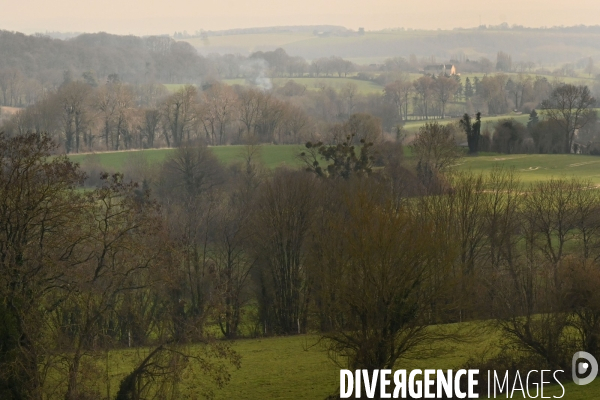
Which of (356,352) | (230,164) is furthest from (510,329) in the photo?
(230,164)

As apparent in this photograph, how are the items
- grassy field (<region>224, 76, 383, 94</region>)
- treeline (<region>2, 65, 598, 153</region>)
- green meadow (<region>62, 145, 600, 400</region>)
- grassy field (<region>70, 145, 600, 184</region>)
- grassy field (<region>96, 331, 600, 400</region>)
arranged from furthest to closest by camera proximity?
grassy field (<region>224, 76, 383, 94</region>) < treeline (<region>2, 65, 598, 153</region>) < grassy field (<region>70, 145, 600, 184</region>) < grassy field (<region>96, 331, 600, 400</region>) < green meadow (<region>62, 145, 600, 400</region>)

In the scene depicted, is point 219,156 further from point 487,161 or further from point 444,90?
point 444,90

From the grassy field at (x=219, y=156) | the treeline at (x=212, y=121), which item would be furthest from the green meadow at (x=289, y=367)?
the treeline at (x=212, y=121)

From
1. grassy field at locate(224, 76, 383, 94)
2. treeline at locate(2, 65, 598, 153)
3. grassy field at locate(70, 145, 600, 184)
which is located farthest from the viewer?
grassy field at locate(224, 76, 383, 94)

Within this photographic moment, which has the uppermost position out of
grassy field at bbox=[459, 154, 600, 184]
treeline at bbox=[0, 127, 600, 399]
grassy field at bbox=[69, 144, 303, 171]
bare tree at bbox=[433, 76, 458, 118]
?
bare tree at bbox=[433, 76, 458, 118]

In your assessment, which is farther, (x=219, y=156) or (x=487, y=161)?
(x=219, y=156)

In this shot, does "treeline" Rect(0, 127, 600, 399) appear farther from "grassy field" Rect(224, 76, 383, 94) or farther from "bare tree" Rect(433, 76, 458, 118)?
"grassy field" Rect(224, 76, 383, 94)

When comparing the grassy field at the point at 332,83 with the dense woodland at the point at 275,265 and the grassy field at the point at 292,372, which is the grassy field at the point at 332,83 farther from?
the grassy field at the point at 292,372

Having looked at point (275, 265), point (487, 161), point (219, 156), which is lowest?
point (275, 265)

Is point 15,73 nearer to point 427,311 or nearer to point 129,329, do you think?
point 129,329

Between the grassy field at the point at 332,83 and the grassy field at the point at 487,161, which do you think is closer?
the grassy field at the point at 487,161

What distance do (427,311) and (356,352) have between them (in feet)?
6.81

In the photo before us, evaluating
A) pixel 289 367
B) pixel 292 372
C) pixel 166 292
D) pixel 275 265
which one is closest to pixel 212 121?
pixel 275 265

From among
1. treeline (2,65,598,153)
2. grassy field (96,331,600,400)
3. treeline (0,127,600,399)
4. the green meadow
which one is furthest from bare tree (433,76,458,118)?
grassy field (96,331,600,400)
